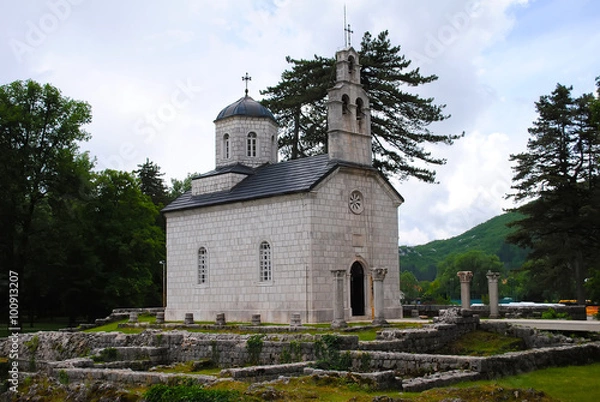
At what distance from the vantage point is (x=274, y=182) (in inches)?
1240

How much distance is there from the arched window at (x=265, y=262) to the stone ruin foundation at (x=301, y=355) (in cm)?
436

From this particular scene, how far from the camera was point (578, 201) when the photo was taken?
4006cm

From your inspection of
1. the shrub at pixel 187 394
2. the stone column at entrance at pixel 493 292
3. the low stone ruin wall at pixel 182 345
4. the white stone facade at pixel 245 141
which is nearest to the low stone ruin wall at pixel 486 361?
the low stone ruin wall at pixel 182 345

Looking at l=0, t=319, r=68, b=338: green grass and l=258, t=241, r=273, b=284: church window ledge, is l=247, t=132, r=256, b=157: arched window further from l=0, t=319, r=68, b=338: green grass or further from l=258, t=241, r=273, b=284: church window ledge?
l=0, t=319, r=68, b=338: green grass

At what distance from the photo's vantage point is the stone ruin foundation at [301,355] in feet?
52.6

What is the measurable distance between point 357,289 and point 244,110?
11.8m

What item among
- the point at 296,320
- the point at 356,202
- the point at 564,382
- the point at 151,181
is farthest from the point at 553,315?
the point at 151,181

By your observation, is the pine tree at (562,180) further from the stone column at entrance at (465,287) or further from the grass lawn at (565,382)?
the grass lawn at (565,382)

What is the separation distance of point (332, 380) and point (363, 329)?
9682 millimetres

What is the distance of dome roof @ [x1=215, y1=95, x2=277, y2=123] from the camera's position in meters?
36.3

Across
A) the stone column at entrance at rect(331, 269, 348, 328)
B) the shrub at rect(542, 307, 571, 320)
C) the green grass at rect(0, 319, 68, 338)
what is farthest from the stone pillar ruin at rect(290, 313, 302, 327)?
the green grass at rect(0, 319, 68, 338)

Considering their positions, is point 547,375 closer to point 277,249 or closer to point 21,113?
point 277,249

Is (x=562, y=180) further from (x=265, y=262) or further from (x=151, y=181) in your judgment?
(x=151, y=181)

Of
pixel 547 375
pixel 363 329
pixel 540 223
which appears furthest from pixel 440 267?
pixel 547 375
